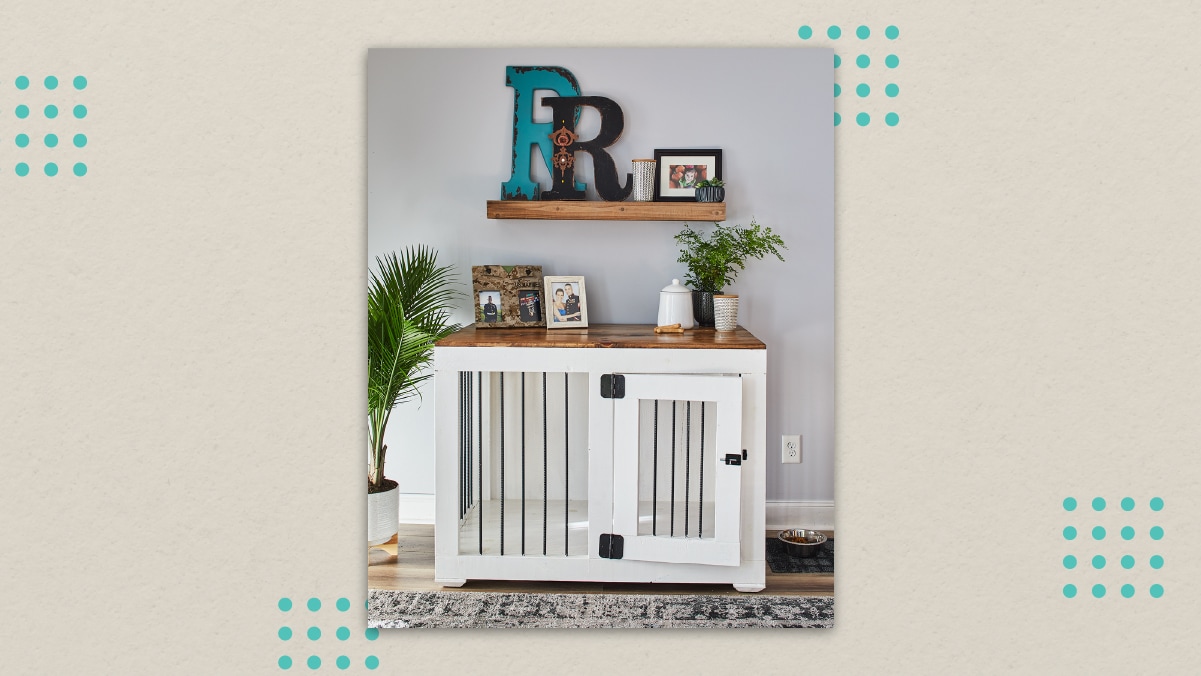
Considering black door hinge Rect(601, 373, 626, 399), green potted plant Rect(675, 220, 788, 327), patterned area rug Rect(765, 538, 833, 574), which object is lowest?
patterned area rug Rect(765, 538, 833, 574)

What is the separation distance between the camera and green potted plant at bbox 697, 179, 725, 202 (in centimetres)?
206

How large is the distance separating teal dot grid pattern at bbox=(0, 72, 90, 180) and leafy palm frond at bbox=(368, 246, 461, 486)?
709mm

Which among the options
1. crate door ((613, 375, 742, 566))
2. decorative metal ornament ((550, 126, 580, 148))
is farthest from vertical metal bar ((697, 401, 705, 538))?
decorative metal ornament ((550, 126, 580, 148))

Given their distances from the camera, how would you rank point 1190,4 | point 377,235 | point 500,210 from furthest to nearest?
point 500,210 < point 377,235 < point 1190,4

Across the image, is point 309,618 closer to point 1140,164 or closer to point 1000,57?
point 1000,57

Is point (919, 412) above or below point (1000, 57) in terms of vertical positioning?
below

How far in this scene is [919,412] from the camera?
1.80m

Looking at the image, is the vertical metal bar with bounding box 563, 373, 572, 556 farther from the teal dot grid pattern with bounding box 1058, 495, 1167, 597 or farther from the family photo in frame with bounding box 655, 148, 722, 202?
the teal dot grid pattern with bounding box 1058, 495, 1167, 597

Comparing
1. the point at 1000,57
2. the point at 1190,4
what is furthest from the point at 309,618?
the point at 1190,4

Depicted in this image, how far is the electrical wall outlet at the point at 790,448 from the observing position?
76.5 inches

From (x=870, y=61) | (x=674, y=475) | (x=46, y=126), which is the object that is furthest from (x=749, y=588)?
(x=46, y=126)

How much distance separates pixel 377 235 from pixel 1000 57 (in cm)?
149

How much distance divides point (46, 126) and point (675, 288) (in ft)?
5.06

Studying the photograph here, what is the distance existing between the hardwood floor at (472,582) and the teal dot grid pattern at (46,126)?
1.13m
